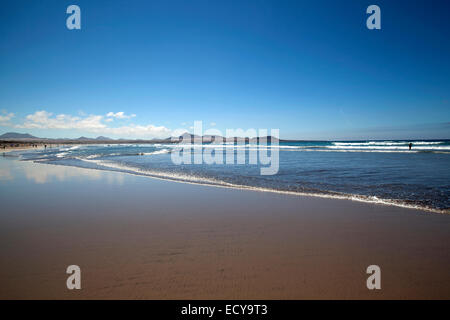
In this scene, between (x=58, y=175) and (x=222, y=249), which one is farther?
(x=58, y=175)

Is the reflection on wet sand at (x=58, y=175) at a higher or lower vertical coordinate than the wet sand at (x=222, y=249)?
higher

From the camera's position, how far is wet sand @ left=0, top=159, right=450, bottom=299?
10.1 ft

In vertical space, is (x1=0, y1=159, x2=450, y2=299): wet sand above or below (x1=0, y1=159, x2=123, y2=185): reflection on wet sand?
below

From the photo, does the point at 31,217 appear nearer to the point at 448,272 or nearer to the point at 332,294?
the point at 332,294

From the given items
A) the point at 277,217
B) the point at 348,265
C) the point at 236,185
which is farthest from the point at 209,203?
the point at 348,265

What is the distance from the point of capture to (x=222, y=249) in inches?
164

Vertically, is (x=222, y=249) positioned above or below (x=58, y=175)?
below

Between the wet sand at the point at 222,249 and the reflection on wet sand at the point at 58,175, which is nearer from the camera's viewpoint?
the wet sand at the point at 222,249

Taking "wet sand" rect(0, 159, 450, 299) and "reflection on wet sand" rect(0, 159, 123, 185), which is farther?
"reflection on wet sand" rect(0, 159, 123, 185)

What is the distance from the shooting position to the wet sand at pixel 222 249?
122 inches
